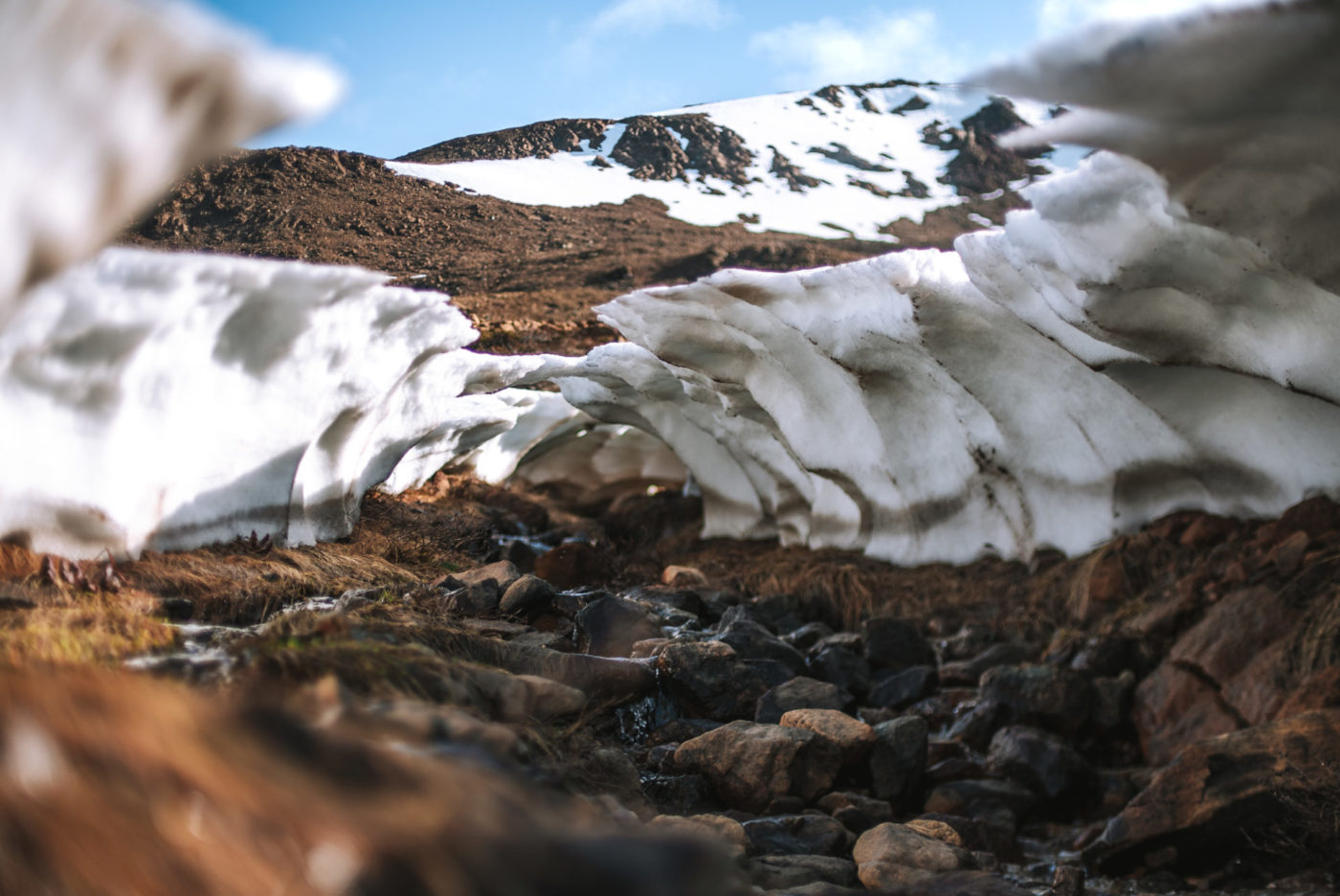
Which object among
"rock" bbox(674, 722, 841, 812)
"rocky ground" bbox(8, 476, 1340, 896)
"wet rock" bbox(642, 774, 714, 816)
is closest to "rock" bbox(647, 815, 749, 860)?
"rocky ground" bbox(8, 476, 1340, 896)

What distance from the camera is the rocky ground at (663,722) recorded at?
128 centimetres

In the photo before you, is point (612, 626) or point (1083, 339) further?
point (1083, 339)

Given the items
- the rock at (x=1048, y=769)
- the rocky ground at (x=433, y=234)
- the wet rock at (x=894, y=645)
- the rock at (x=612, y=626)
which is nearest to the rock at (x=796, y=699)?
the rock at (x=612, y=626)

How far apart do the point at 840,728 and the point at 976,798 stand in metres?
1.06

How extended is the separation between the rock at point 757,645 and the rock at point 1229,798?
9.22ft

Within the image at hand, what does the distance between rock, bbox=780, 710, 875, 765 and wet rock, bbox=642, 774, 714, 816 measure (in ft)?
2.72

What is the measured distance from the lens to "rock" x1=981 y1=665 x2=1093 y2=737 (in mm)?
6613

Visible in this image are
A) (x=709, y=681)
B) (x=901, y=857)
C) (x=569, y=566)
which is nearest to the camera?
(x=901, y=857)

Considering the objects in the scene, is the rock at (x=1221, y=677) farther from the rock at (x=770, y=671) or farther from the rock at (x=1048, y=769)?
the rock at (x=770, y=671)

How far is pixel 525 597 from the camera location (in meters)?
6.12

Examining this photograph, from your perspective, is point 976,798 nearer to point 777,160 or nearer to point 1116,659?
point 1116,659

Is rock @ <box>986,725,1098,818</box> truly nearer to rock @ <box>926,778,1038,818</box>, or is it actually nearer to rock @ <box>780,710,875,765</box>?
rock @ <box>926,778,1038,818</box>

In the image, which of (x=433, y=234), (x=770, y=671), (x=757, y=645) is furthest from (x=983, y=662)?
(x=433, y=234)

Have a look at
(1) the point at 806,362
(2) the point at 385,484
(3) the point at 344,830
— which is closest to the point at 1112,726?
(1) the point at 806,362
